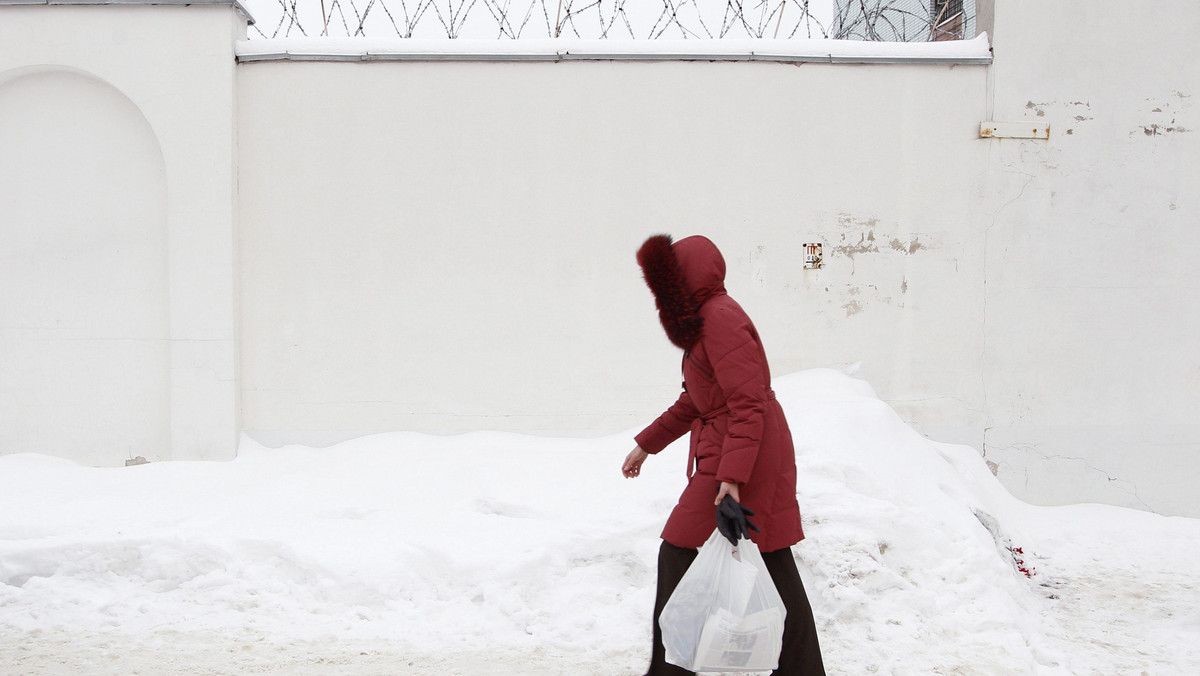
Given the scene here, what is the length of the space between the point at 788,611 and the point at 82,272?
5404mm

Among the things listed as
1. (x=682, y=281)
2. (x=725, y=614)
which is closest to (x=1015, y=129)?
(x=682, y=281)

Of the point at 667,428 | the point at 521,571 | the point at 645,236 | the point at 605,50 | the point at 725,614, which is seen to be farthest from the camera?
the point at 645,236

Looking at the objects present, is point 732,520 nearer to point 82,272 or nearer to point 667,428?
point 667,428

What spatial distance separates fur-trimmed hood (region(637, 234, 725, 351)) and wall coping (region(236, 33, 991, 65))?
326 centimetres

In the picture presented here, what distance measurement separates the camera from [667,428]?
326 cm

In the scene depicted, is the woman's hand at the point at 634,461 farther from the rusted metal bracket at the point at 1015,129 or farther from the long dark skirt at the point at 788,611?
the rusted metal bracket at the point at 1015,129

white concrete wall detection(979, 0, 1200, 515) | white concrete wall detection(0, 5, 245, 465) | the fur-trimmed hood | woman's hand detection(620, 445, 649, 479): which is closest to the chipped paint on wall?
white concrete wall detection(979, 0, 1200, 515)

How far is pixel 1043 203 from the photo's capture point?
5910mm

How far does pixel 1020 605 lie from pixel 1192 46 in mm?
4314

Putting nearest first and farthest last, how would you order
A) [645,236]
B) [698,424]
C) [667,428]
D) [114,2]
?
[698,424], [667,428], [114,2], [645,236]

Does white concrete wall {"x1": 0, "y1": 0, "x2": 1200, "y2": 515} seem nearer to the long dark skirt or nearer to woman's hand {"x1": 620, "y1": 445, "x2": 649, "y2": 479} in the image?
woman's hand {"x1": 620, "y1": 445, "x2": 649, "y2": 479}

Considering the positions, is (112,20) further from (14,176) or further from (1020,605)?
(1020,605)

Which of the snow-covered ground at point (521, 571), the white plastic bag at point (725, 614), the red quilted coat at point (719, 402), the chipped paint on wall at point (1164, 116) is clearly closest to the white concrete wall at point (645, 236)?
the chipped paint on wall at point (1164, 116)

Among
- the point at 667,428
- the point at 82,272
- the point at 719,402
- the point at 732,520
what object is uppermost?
the point at 82,272
